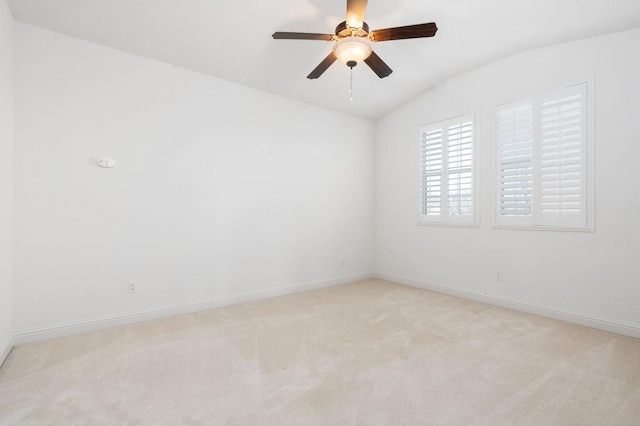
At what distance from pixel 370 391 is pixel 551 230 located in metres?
2.74

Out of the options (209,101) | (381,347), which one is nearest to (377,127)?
(209,101)

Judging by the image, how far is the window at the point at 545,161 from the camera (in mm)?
3088

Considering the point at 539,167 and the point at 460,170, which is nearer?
the point at 539,167

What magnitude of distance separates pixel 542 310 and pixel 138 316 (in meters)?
4.34

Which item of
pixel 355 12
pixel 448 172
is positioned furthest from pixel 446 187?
pixel 355 12

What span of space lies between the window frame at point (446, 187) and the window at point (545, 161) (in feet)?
0.96

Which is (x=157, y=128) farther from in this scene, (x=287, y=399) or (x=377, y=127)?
(x=377, y=127)

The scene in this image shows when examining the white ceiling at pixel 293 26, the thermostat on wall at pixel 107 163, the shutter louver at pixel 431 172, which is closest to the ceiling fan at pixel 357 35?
the white ceiling at pixel 293 26

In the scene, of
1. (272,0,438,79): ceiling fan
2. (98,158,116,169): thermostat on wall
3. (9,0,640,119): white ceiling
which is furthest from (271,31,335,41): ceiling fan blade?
(98,158,116,169): thermostat on wall

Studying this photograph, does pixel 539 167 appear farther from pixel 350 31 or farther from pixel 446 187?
pixel 350 31

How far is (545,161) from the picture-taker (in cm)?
330

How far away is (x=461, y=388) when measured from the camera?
196 cm

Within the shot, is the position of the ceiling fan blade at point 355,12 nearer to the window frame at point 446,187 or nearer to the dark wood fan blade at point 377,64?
the dark wood fan blade at point 377,64

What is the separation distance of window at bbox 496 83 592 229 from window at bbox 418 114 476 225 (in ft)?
1.28
